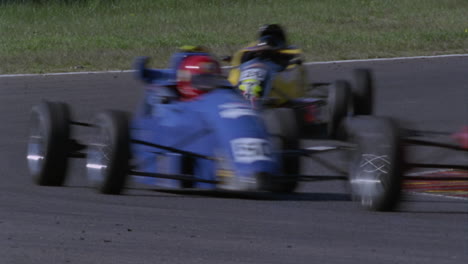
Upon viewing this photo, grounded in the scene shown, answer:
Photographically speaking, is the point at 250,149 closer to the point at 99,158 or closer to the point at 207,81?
the point at 99,158

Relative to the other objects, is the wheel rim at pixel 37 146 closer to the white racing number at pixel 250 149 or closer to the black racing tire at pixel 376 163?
the white racing number at pixel 250 149

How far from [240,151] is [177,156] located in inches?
47.6

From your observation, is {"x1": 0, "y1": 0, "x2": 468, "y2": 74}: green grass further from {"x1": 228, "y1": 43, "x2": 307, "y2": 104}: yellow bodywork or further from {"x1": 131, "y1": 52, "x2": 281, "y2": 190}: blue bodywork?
{"x1": 131, "y1": 52, "x2": 281, "y2": 190}: blue bodywork

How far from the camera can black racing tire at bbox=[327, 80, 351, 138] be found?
11.9 metres

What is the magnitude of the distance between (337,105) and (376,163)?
4.88 m

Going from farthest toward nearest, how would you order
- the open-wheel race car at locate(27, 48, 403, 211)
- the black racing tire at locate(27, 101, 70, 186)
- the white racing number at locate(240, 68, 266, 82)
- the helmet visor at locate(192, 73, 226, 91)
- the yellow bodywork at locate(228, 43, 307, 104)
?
the yellow bodywork at locate(228, 43, 307, 104)
the white racing number at locate(240, 68, 266, 82)
the helmet visor at locate(192, 73, 226, 91)
the black racing tire at locate(27, 101, 70, 186)
the open-wheel race car at locate(27, 48, 403, 211)

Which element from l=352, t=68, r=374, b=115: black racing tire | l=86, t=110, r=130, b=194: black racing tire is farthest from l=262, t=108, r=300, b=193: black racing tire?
l=352, t=68, r=374, b=115: black racing tire

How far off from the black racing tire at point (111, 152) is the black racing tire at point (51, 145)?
42 centimetres

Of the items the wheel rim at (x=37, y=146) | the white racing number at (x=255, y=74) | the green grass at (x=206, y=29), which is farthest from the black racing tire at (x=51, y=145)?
the green grass at (x=206, y=29)

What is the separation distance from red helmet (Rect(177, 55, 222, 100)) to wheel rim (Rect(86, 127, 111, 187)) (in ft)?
3.13

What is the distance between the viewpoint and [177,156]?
28.0ft

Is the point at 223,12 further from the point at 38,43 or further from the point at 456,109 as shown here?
the point at 456,109

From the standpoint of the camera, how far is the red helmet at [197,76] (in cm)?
877

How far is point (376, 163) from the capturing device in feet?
23.1
